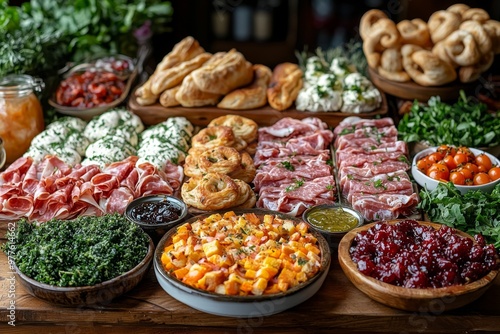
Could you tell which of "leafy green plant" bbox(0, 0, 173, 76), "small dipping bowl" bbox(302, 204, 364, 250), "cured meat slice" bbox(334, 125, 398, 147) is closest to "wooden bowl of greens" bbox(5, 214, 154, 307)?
"small dipping bowl" bbox(302, 204, 364, 250)

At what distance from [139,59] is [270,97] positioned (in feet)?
4.81

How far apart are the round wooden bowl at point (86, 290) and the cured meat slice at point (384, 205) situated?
1.27 metres

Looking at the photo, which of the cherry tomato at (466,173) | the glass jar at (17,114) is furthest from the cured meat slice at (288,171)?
the glass jar at (17,114)

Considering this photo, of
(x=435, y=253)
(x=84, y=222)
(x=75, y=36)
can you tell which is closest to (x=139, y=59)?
(x=75, y=36)

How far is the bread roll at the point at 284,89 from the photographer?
4.40 m

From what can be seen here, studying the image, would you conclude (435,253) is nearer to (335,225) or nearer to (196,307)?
(335,225)

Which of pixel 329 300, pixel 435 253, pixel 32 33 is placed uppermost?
pixel 32 33

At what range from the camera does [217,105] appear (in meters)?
4.45

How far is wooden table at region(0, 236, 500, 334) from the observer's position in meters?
2.65

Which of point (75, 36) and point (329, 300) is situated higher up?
point (75, 36)

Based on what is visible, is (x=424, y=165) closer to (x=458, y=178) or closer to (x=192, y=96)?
(x=458, y=178)

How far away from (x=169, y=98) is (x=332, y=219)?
183cm

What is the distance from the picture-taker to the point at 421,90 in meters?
4.36

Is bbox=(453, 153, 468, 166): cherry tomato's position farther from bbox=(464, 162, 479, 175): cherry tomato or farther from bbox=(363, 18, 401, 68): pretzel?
bbox=(363, 18, 401, 68): pretzel
